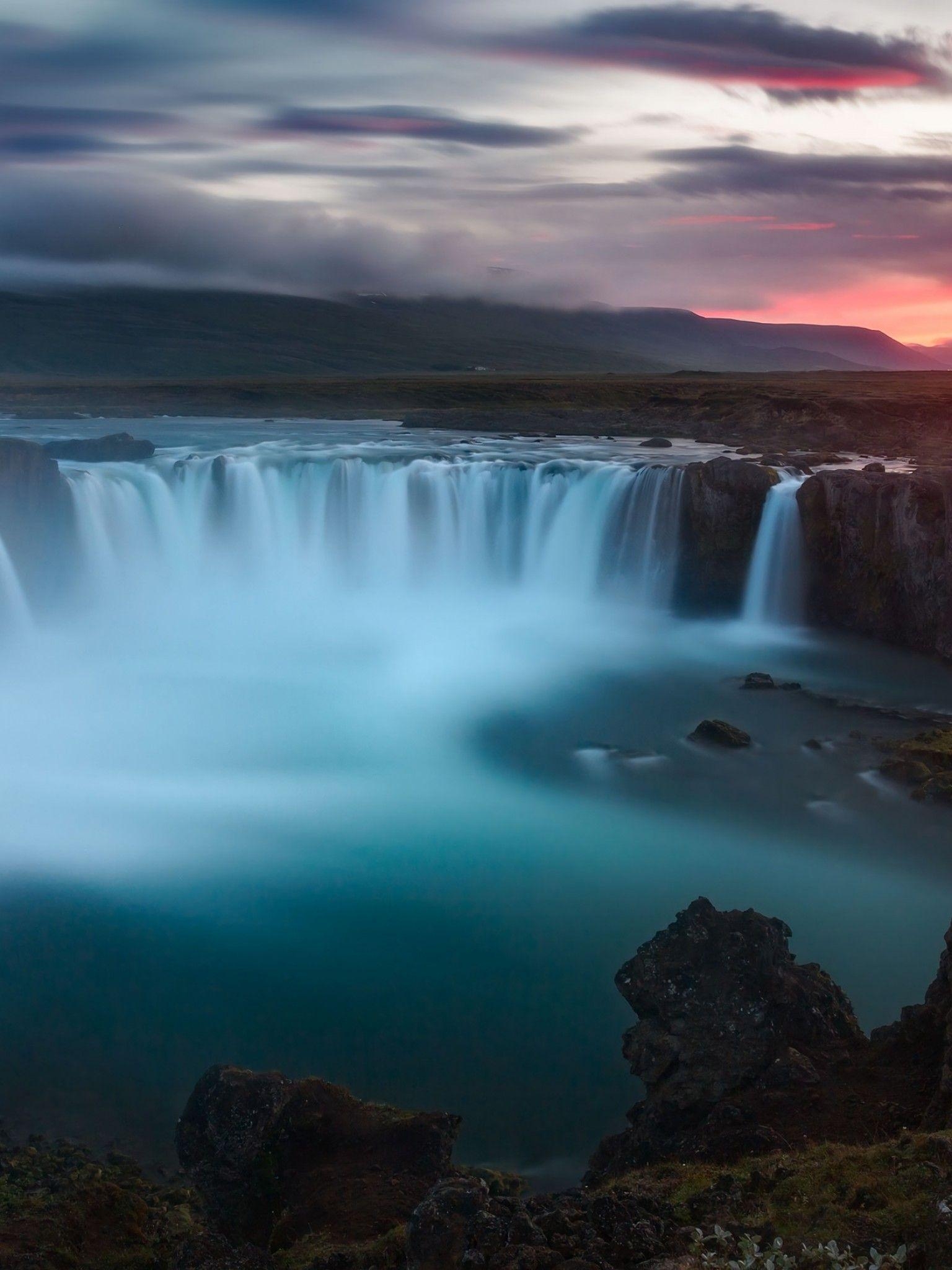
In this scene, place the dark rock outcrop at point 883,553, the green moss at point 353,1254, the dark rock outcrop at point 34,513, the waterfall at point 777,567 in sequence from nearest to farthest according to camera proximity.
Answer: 1. the green moss at point 353,1254
2. the dark rock outcrop at point 883,553
3. the dark rock outcrop at point 34,513
4. the waterfall at point 777,567

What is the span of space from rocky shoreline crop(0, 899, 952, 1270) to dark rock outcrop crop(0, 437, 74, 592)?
1917 centimetres

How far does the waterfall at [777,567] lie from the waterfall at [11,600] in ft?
54.8

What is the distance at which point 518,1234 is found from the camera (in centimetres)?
530

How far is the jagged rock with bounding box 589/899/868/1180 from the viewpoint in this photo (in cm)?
809

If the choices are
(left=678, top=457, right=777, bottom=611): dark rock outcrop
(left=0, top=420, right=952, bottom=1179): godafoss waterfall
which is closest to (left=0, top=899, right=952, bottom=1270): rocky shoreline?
(left=0, top=420, right=952, bottom=1179): godafoss waterfall

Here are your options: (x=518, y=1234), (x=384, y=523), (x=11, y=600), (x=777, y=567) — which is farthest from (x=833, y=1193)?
(x=384, y=523)

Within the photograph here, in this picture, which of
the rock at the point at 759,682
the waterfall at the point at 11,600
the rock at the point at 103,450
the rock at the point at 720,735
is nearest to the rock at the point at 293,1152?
the rock at the point at 720,735

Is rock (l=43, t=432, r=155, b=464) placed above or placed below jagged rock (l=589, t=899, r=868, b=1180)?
above

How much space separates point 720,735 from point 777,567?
31.4 feet

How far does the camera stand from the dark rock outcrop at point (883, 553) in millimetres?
24031

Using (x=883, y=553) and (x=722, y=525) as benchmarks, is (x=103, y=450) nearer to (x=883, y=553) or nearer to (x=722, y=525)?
(x=722, y=525)

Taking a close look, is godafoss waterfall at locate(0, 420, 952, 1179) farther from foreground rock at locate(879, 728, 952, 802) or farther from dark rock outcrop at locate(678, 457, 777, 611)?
foreground rock at locate(879, 728, 952, 802)

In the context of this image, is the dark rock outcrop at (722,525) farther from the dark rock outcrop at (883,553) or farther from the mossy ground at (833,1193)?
the mossy ground at (833,1193)

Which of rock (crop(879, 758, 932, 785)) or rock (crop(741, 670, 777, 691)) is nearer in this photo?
rock (crop(879, 758, 932, 785))
